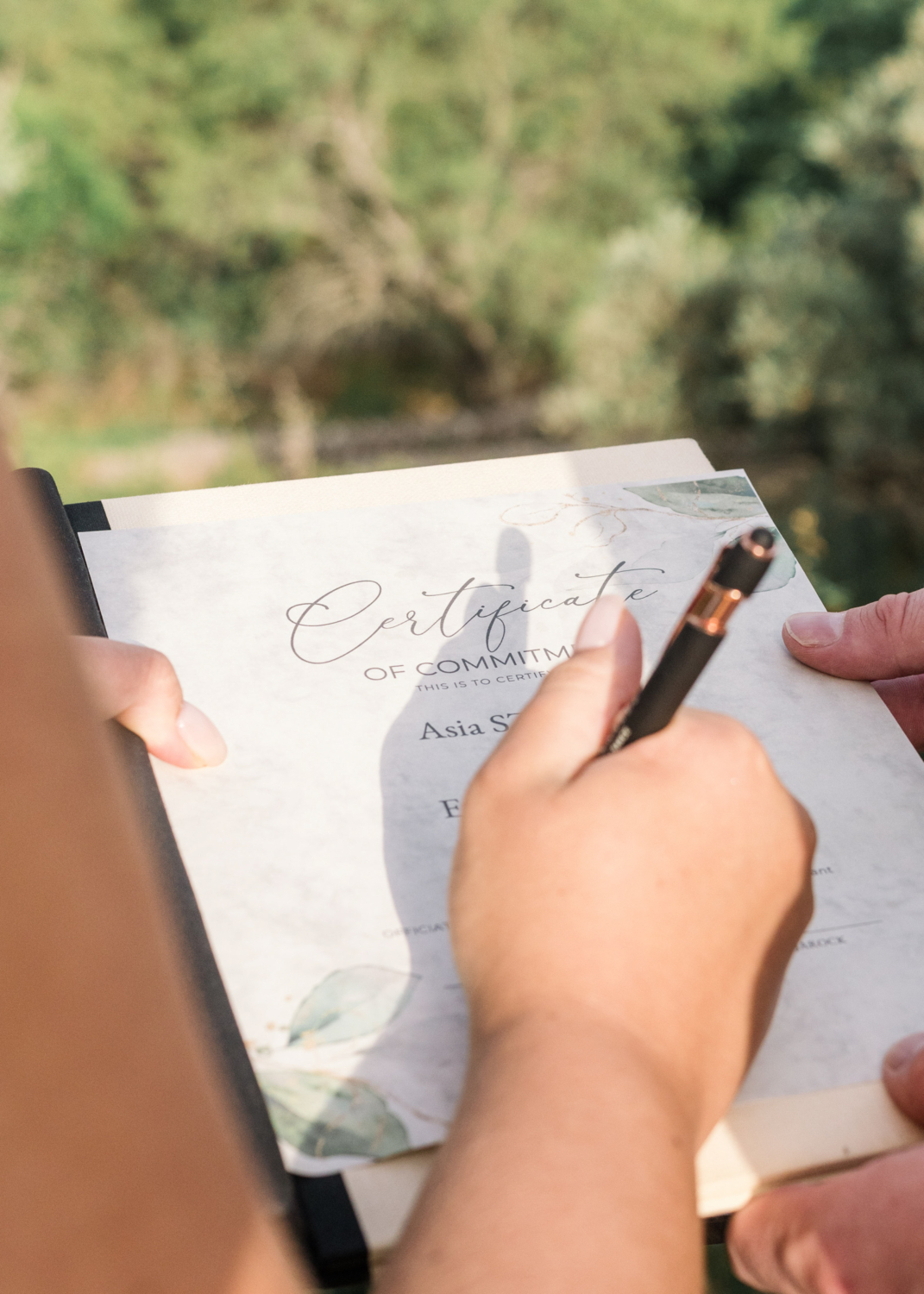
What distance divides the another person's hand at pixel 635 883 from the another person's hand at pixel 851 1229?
2.6 inches

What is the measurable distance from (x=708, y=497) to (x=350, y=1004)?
51cm

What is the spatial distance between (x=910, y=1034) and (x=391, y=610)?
0.40 meters

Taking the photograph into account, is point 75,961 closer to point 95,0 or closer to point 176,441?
point 176,441

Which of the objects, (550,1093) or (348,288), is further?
(348,288)

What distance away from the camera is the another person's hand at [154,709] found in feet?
1.90

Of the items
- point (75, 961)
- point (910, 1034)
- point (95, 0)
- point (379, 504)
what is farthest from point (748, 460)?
point (95, 0)

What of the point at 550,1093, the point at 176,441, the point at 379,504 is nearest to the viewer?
the point at 550,1093

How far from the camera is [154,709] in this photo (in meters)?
0.58

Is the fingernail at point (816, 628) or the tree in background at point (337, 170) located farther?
the tree in background at point (337, 170)

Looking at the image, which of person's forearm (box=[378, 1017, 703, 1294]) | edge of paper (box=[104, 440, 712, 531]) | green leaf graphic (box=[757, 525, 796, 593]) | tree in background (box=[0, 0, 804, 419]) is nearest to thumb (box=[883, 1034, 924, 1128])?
person's forearm (box=[378, 1017, 703, 1294])

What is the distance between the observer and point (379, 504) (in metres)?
0.77

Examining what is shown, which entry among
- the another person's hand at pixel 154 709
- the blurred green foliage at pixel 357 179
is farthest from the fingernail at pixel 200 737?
the blurred green foliage at pixel 357 179

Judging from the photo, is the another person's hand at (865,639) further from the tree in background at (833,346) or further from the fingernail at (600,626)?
the tree in background at (833,346)

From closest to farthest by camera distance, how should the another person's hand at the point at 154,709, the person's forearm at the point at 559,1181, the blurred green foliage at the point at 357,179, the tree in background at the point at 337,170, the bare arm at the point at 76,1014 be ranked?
1. the bare arm at the point at 76,1014
2. the person's forearm at the point at 559,1181
3. the another person's hand at the point at 154,709
4. the blurred green foliage at the point at 357,179
5. the tree in background at the point at 337,170
